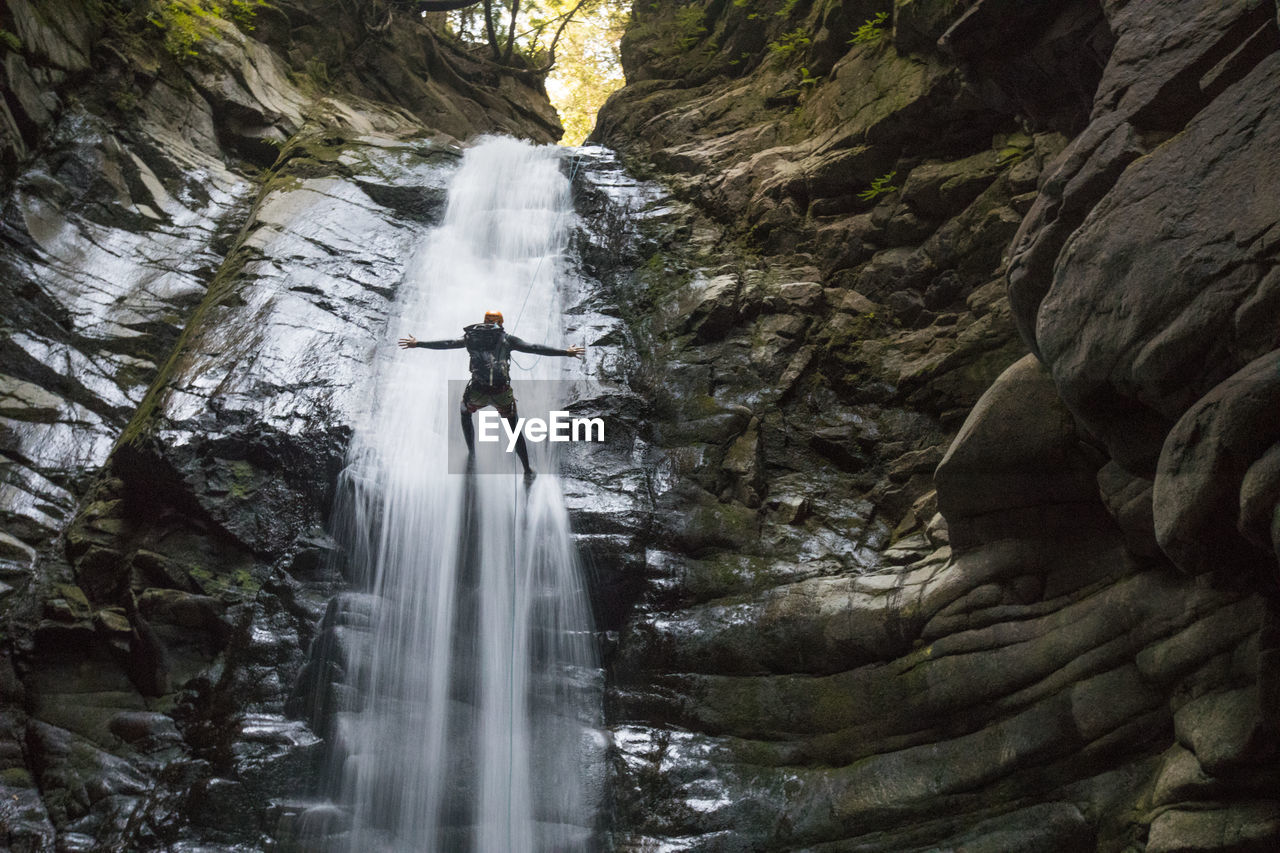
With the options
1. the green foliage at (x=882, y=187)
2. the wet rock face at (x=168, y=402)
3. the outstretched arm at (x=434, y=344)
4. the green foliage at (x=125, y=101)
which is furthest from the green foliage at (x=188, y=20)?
the green foliage at (x=882, y=187)

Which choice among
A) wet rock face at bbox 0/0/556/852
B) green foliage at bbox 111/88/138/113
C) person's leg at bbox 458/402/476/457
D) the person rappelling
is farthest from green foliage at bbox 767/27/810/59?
green foliage at bbox 111/88/138/113

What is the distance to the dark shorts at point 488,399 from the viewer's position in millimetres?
8156

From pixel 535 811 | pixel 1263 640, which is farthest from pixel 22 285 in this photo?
pixel 1263 640

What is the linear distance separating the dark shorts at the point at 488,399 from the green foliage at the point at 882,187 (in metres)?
5.27

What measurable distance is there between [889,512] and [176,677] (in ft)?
21.2

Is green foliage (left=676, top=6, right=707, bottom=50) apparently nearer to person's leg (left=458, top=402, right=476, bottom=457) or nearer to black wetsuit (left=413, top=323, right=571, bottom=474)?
black wetsuit (left=413, top=323, right=571, bottom=474)

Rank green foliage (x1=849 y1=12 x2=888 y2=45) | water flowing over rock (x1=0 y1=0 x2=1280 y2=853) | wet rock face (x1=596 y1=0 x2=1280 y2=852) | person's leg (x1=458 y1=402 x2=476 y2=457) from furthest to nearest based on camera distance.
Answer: green foliage (x1=849 y1=12 x2=888 y2=45) → person's leg (x1=458 y1=402 x2=476 y2=457) → water flowing over rock (x1=0 y1=0 x2=1280 y2=853) → wet rock face (x1=596 y1=0 x2=1280 y2=852)

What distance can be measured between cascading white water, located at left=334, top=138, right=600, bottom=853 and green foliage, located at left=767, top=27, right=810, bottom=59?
697 centimetres

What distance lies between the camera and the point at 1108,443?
482cm

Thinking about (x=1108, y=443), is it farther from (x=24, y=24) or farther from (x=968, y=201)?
(x=24, y=24)

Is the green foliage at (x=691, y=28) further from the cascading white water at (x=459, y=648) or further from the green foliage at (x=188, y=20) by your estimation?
the cascading white water at (x=459, y=648)

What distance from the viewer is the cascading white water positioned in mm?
6164

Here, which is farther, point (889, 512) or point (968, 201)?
point (968, 201)

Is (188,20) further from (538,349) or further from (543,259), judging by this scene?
(538,349)
